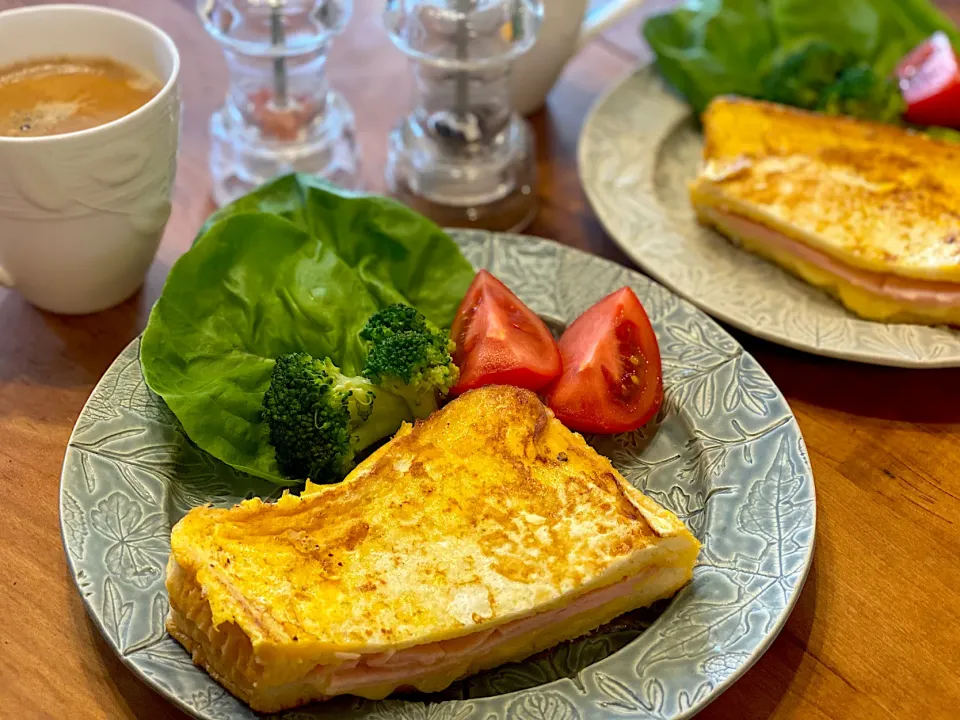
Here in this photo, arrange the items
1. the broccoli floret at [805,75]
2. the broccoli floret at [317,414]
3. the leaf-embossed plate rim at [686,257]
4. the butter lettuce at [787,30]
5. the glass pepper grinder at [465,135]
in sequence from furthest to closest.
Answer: the butter lettuce at [787,30] < the broccoli floret at [805,75] < the glass pepper grinder at [465,135] < the leaf-embossed plate rim at [686,257] < the broccoli floret at [317,414]

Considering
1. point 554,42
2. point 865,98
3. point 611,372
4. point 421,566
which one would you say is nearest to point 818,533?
point 611,372

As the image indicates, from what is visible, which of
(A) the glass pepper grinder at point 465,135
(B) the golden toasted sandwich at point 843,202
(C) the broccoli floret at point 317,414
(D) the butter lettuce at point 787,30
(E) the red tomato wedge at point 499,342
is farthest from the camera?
(D) the butter lettuce at point 787,30

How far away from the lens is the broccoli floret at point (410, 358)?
240 cm

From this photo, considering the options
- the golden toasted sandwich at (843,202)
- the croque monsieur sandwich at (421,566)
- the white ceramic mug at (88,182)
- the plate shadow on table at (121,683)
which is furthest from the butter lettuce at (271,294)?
the golden toasted sandwich at (843,202)

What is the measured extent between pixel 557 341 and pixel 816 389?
0.80 meters

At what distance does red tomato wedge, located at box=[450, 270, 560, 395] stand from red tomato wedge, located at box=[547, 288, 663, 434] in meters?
0.06

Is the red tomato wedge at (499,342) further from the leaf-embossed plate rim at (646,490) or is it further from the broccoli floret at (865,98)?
the broccoli floret at (865,98)

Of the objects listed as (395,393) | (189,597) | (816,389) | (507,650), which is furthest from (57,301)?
(816,389)

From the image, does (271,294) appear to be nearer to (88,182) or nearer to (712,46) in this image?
(88,182)

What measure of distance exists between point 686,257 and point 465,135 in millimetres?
901

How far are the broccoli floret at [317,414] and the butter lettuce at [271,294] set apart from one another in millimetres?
73

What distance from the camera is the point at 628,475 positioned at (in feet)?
8.22

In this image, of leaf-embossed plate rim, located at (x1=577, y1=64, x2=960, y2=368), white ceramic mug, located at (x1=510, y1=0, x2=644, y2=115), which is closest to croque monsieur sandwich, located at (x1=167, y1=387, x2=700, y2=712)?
leaf-embossed plate rim, located at (x1=577, y1=64, x2=960, y2=368)

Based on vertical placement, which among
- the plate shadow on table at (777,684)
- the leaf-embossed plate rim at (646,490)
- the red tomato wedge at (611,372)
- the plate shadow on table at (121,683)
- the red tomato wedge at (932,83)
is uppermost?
the red tomato wedge at (932,83)
